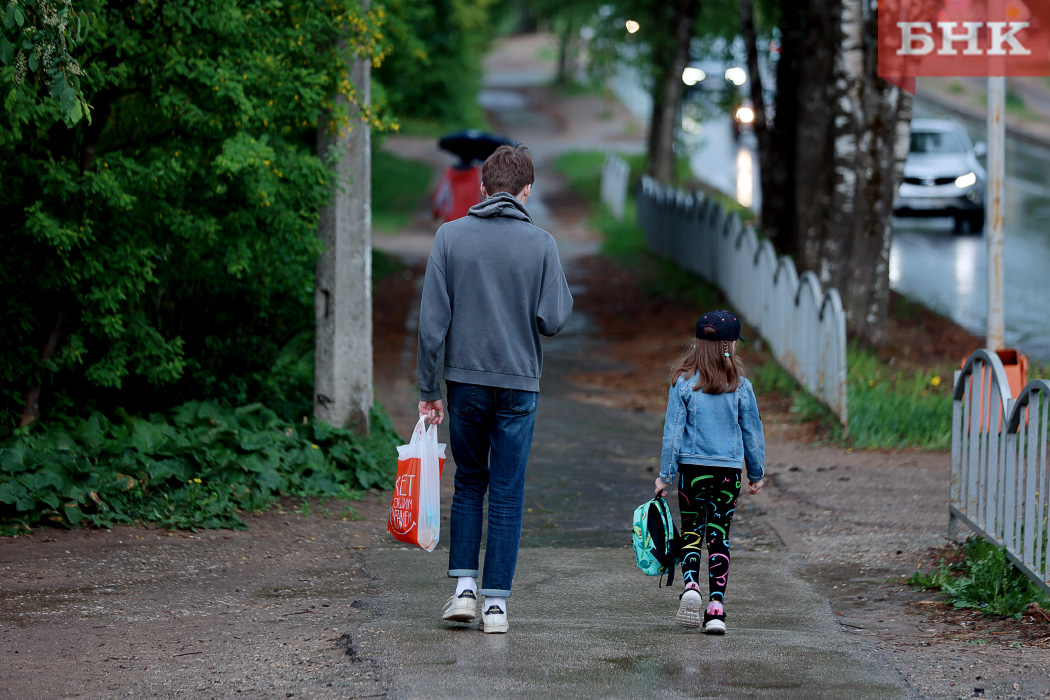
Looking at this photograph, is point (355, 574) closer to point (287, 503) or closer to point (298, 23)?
point (287, 503)

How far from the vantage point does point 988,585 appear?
5.37m

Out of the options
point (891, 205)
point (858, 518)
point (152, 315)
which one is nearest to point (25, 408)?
point (152, 315)

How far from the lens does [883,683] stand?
430 centimetres

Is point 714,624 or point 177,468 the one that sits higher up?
point 714,624

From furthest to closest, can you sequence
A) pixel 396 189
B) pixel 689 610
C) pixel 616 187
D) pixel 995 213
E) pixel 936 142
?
pixel 396 189, pixel 616 187, pixel 936 142, pixel 995 213, pixel 689 610

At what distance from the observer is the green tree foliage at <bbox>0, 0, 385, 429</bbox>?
662cm

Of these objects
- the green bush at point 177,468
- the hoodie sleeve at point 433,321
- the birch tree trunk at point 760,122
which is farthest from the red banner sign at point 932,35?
the hoodie sleeve at point 433,321

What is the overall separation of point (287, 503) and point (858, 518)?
10.7 feet

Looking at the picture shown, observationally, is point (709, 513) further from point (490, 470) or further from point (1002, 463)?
point (1002, 463)

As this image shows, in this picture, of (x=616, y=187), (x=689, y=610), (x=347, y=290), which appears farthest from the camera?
(x=616, y=187)

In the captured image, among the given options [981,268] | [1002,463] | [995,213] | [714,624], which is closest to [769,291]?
[995,213]

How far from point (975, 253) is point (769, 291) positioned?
1017cm

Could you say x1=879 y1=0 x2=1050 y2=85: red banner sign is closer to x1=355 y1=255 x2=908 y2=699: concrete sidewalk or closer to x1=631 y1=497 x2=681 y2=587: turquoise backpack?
x1=355 y1=255 x2=908 y2=699: concrete sidewalk

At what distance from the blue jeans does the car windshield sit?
19907mm
